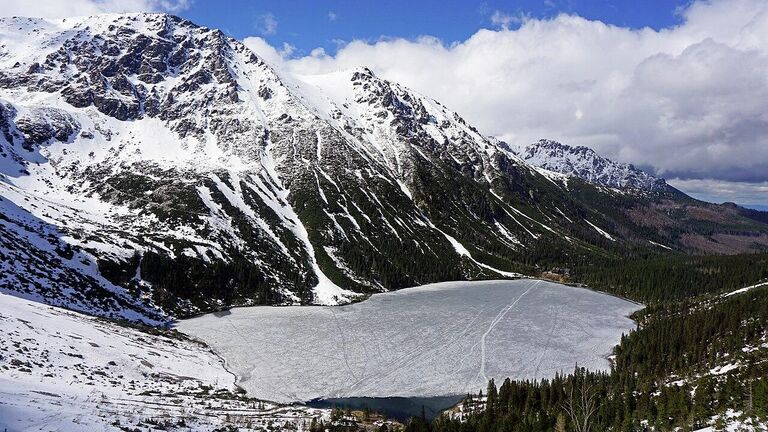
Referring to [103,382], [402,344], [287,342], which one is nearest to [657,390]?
[402,344]

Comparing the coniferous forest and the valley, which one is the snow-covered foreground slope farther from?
the coniferous forest

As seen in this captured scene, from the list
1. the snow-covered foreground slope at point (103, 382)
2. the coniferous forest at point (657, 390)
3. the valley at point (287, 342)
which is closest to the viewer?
the snow-covered foreground slope at point (103, 382)

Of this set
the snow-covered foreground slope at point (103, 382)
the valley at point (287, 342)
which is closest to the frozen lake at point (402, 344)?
the valley at point (287, 342)

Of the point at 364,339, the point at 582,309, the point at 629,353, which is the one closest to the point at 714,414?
the point at 629,353

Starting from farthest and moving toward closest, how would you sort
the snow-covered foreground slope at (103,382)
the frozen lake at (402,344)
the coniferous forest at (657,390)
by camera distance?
the frozen lake at (402,344) → the coniferous forest at (657,390) → the snow-covered foreground slope at (103,382)

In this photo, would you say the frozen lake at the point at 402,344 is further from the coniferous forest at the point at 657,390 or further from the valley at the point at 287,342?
the coniferous forest at the point at 657,390

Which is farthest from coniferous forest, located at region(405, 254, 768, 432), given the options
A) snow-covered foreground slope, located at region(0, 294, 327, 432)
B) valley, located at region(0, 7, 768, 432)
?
snow-covered foreground slope, located at region(0, 294, 327, 432)
